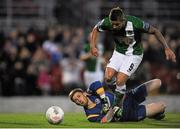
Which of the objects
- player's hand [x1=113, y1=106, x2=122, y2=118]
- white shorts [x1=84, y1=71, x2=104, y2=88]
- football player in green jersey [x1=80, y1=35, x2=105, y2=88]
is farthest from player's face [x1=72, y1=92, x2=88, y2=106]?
white shorts [x1=84, y1=71, x2=104, y2=88]

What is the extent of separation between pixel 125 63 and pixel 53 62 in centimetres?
872

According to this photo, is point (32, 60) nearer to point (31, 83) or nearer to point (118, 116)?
point (31, 83)

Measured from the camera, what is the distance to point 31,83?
882 inches

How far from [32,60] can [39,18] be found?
4.27 metres

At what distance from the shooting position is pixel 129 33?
47.4ft

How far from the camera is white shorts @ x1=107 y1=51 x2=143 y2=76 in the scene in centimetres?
1454

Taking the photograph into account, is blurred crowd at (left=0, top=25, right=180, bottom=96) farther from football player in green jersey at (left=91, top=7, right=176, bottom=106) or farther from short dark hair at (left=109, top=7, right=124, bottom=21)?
short dark hair at (left=109, top=7, right=124, bottom=21)

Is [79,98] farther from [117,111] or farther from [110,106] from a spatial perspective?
[117,111]

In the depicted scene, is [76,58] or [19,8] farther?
[19,8]

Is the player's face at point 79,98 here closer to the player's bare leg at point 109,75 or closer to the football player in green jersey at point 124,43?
the football player in green jersey at point 124,43

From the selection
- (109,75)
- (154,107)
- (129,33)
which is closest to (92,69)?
(109,75)

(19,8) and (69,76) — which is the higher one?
(19,8)

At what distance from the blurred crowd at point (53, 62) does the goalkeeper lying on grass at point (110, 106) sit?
26.7 feet

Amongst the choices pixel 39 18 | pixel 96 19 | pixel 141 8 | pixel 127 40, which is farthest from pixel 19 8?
pixel 127 40
